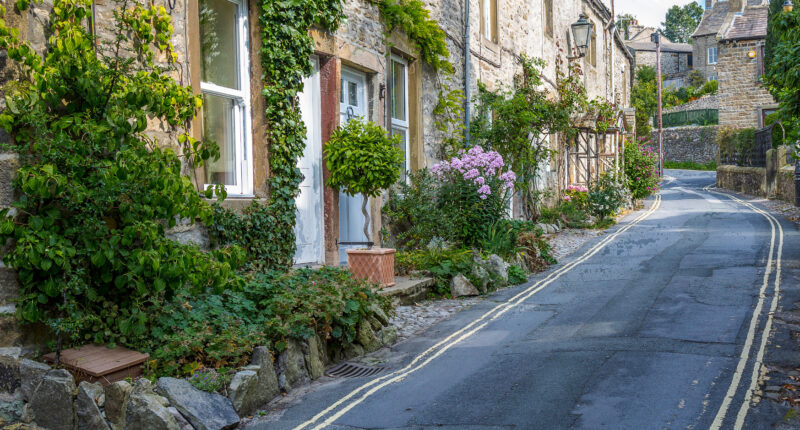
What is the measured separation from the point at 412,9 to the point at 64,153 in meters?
6.49

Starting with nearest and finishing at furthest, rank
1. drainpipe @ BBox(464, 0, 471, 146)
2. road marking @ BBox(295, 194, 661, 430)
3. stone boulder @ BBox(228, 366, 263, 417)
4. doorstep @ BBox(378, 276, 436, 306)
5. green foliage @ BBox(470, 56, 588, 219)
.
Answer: stone boulder @ BBox(228, 366, 263, 417) < road marking @ BBox(295, 194, 661, 430) < doorstep @ BBox(378, 276, 436, 306) < drainpipe @ BBox(464, 0, 471, 146) < green foliage @ BBox(470, 56, 588, 219)

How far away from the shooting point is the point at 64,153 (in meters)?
4.44

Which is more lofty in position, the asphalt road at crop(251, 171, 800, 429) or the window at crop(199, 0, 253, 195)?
the window at crop(199, 0, 253, 195)

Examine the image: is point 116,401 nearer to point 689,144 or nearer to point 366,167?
point 366,167

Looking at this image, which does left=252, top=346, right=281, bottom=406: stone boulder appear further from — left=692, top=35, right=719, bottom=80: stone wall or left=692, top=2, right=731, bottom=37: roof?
left=692, top=35, right=719, bottom=80: stone wall

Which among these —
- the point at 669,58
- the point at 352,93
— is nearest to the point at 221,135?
the point at 352,93

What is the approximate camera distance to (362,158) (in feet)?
24.1

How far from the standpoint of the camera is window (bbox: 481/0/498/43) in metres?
13.4

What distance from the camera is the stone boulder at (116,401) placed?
3.97 meters

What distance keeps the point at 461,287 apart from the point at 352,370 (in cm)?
338

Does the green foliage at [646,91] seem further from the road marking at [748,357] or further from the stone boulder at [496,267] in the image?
the stone boulder at [496,267]

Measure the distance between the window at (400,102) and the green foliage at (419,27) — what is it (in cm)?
44

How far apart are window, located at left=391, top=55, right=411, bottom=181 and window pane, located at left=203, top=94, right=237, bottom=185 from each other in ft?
12.3

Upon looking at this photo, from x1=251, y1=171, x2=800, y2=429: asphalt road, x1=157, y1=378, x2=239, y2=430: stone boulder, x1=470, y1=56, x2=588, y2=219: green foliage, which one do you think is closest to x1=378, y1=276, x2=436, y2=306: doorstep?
x1=251, y1=171, x2=800, y2=429: asphalt road
